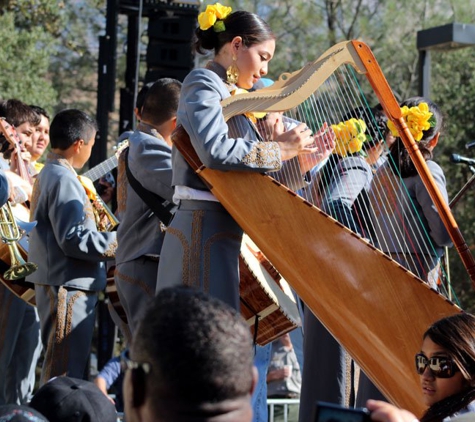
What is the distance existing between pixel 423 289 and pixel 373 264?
205 mm

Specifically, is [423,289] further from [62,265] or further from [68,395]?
[62,265]

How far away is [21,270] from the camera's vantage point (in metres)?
4.83

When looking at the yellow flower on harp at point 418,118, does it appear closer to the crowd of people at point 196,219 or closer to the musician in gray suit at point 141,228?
the crowd of people at point 196,219

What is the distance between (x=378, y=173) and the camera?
4.52 meters

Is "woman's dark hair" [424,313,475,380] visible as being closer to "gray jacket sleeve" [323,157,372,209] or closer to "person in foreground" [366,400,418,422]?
"gray jacket sleeve" [323,157,372,209]

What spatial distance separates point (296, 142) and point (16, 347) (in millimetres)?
2595

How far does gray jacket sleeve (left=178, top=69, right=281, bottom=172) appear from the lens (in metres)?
3.76

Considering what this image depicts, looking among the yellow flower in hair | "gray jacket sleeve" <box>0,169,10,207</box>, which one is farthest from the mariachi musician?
the yellow flower in hair

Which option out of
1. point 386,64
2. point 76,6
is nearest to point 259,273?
point 386,64

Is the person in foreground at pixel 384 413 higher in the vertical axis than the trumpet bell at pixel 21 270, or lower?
lower

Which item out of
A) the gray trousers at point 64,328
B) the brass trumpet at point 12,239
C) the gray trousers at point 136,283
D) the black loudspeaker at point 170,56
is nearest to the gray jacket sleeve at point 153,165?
the gray trousers at point 136,283

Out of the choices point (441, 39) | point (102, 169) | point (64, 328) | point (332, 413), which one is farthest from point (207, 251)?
point (441, 39)

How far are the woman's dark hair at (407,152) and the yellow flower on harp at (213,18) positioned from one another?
101 cm

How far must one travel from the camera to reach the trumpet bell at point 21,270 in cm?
482
